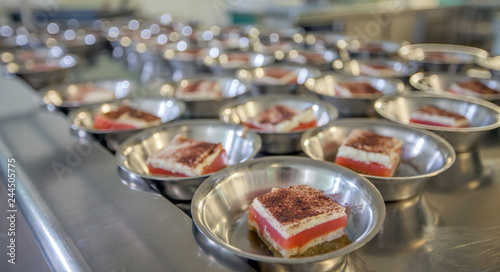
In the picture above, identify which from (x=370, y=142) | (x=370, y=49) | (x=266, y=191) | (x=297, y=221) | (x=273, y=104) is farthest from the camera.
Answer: (x=370, y=49)

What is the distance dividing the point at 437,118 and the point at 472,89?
1.67 feet

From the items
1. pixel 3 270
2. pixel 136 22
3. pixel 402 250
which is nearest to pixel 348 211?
pixel 402 250

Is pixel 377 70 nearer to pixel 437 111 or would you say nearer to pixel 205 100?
pixel 437 111

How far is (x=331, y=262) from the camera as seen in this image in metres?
0.88

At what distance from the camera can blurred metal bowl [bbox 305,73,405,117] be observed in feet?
6.00

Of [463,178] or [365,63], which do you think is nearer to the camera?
Answer: [463,178]

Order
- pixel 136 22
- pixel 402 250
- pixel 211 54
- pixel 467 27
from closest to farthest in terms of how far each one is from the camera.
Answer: pixel 402 250
pixel 211 54
pixel 136 22
pixel 467 27

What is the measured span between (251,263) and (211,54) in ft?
7.70

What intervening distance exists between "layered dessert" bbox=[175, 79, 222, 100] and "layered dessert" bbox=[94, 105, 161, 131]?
303 mm

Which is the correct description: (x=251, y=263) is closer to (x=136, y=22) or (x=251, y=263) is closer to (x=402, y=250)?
Result: (x=402, y=250)

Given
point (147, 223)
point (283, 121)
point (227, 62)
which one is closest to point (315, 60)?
point (227, 62)

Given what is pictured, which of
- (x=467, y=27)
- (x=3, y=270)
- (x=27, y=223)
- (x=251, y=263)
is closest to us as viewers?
(x=251, y=263)

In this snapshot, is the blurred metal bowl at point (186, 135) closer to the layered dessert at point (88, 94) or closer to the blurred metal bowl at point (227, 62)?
the layered dessert at point (88, 94)

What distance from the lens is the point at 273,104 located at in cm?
195
